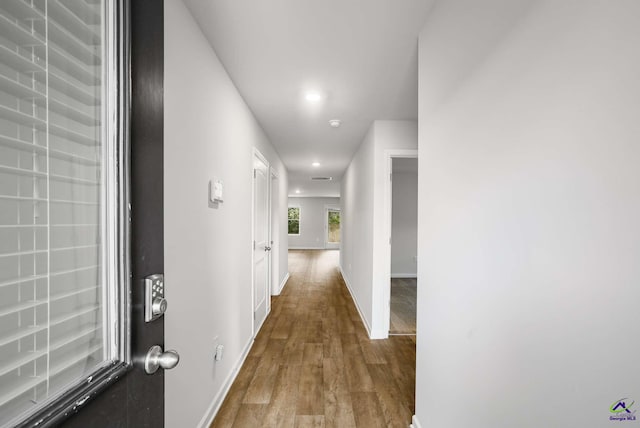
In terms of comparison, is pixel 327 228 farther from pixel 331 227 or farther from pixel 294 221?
pixel 294 221

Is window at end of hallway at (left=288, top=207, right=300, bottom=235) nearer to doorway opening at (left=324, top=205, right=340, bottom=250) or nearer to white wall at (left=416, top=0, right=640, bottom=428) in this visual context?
doorway opening at (left=324, top=205, right=340, bottom=250)

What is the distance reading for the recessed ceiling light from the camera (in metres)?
2.56

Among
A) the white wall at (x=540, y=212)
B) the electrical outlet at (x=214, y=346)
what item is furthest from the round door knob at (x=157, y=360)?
the electrical outlet at (x=214, y=346)

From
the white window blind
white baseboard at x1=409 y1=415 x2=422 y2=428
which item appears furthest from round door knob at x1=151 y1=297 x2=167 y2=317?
white baseboard at x1=409 y1=415 x2=422 y2=428

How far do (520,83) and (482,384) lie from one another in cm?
102

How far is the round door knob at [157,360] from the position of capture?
686 mm

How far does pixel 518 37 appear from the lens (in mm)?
856

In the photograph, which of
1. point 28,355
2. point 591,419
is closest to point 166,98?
point 28,355

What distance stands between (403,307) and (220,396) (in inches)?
125

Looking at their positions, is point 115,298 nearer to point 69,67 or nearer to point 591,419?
point 69,67

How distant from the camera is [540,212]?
0.77 m

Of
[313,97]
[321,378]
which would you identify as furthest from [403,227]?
[321,378]

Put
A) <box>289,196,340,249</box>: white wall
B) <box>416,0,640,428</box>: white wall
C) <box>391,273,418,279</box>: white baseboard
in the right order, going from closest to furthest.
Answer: <box>416,0,640,428</box>: white wall, <box>391,273,418,279</box>: white baseboard, <box>289,196,340,249</box>: white wall

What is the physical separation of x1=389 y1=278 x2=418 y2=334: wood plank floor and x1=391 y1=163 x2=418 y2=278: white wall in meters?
0.35
